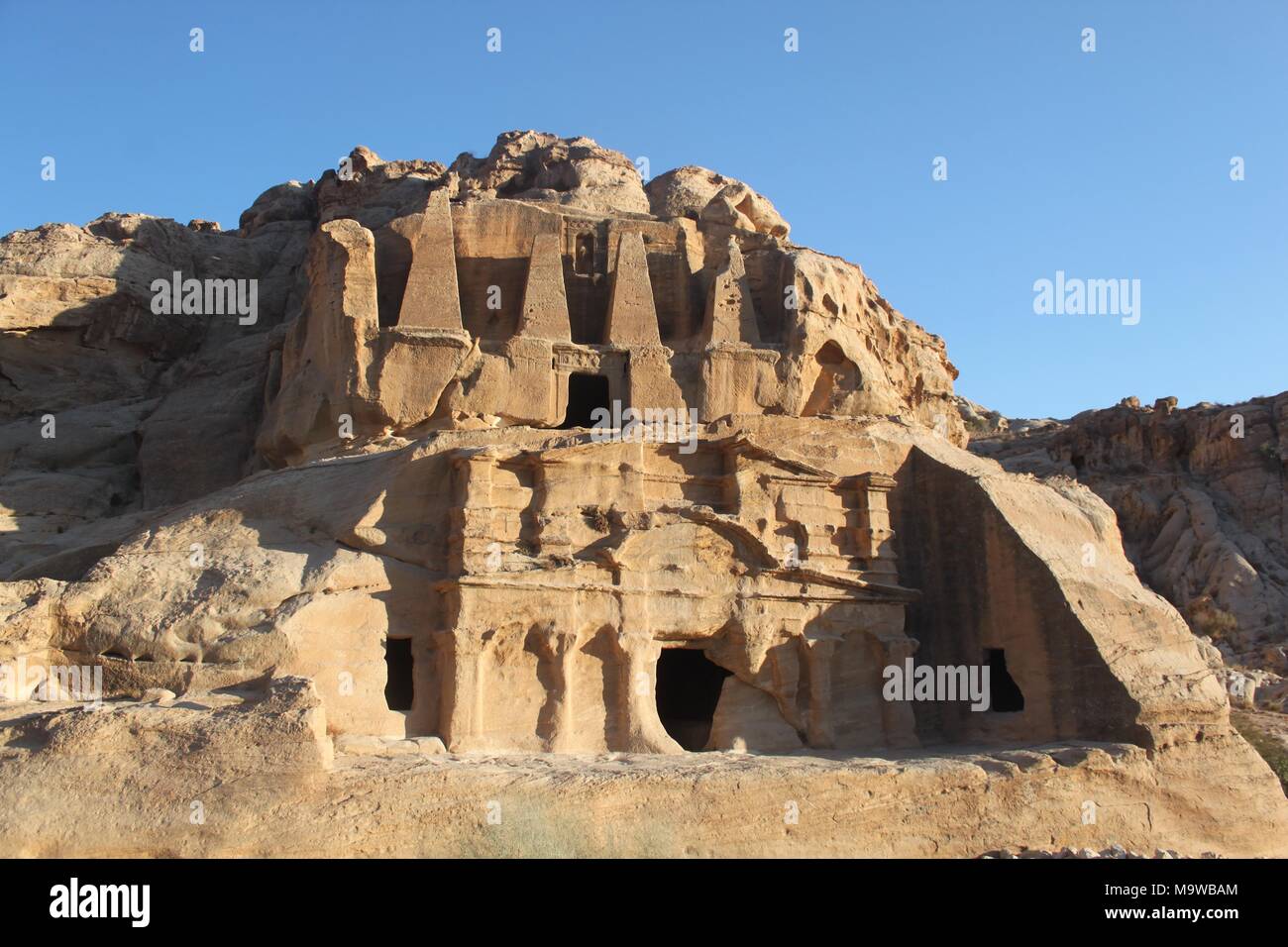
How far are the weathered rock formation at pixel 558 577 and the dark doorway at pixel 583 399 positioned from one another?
7 centimetres

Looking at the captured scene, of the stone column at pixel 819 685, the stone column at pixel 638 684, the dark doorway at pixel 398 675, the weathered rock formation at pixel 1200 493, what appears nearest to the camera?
the stone column at pixel 638 684

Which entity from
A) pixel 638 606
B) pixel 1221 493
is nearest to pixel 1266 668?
pixel 1221 493

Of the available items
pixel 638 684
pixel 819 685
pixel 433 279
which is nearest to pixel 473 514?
pixel 638 684

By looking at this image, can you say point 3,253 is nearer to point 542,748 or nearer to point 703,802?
point 542,748

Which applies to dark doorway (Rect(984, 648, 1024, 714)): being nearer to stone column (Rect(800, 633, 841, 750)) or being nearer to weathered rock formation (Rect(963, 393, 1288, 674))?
stone column (Rect(800, 633, 841, 750))

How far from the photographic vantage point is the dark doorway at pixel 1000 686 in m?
21.0

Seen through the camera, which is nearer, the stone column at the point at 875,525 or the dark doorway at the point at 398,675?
the dark doorway at the point at 398,675

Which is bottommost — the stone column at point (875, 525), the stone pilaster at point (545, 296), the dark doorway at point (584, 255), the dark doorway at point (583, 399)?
the stone column at point (875, 525)

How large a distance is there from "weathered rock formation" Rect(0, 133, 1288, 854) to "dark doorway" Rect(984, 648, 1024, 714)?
7cm

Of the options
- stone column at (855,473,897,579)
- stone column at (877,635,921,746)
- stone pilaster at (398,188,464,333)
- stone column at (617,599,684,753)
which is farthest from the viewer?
stone pilaster at (398,188,464,333)

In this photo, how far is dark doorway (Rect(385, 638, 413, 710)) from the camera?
1886 centimetres

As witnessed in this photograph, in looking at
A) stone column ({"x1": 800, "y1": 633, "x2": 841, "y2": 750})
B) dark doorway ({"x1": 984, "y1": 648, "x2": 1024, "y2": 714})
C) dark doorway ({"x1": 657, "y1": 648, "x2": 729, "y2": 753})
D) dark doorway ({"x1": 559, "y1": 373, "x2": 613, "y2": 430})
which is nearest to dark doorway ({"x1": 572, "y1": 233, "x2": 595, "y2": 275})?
dark doorway ({"x1": 559, "y1": 373, "x2": 613, "y2": 430})

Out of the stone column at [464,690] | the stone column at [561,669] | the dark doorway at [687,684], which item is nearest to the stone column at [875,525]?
the dark doorway at [687,684]

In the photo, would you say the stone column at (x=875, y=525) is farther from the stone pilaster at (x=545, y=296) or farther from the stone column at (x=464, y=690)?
the stone column at (x=464, y=690)
